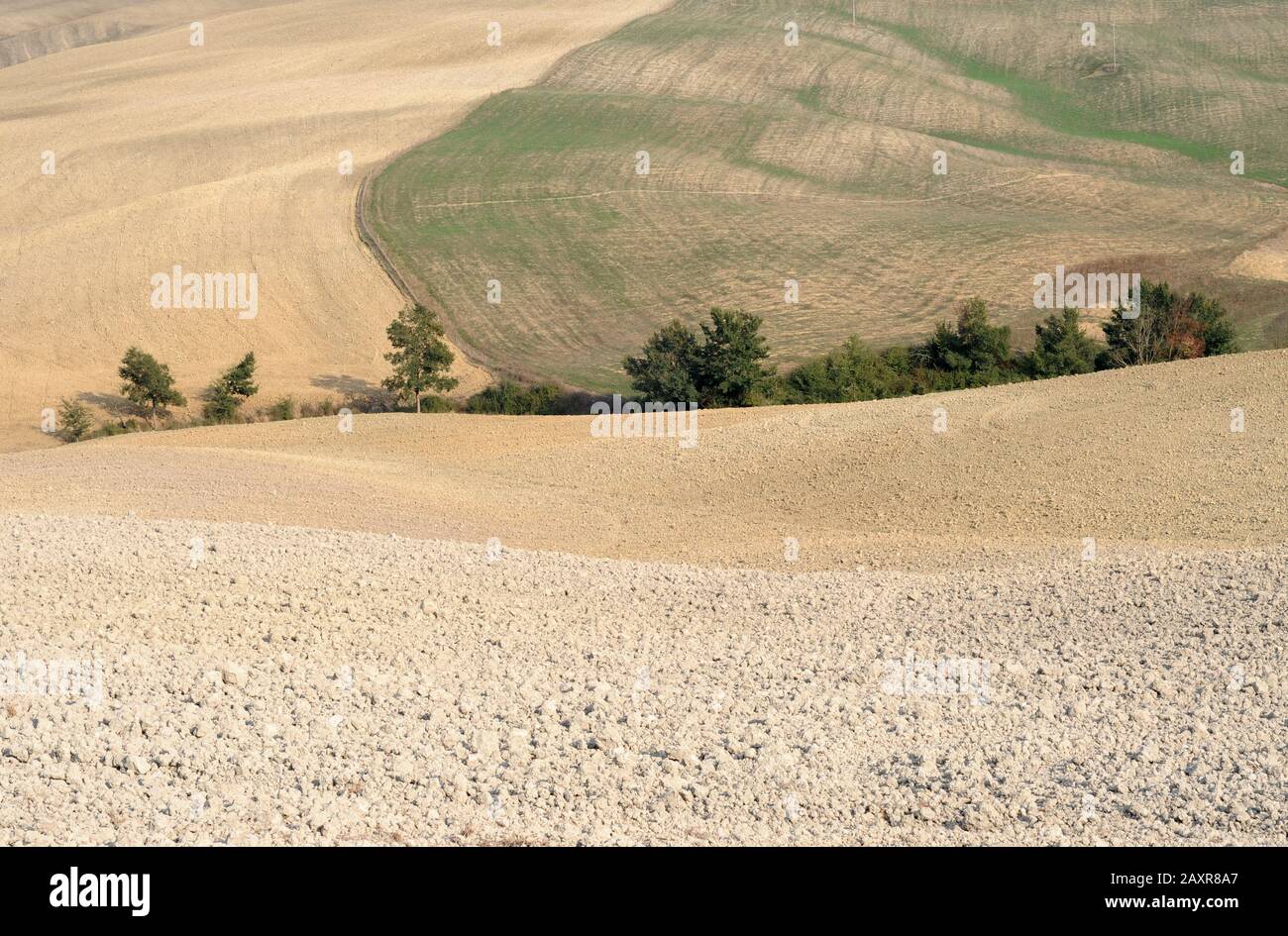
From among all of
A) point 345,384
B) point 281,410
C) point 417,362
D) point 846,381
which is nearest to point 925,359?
point 846,381

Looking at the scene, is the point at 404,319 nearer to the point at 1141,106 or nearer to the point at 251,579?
the point at 251,579

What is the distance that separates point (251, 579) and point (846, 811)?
653cm

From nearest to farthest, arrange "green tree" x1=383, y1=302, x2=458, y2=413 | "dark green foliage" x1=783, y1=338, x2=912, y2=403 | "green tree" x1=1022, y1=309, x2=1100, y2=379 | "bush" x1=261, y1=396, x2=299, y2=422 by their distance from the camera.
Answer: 1. "dark green foliage" x1=783, y1=338, x2=912, y2=403
2. "green tree" x1=1022, y1=309, x2=1100, y2=379
3. "bush" x1=261, y1=396, x2=299, y2=422
4. "green tree" x1=383, y1=302, x2=458, y2=413

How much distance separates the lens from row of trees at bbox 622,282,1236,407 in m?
36.4

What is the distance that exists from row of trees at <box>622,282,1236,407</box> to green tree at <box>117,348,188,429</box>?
16.1 m

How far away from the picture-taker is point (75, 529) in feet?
46.5

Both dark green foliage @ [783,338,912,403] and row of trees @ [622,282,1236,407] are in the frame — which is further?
row of trees @ [622,282,1236,407]

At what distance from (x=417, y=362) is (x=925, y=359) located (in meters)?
16.6

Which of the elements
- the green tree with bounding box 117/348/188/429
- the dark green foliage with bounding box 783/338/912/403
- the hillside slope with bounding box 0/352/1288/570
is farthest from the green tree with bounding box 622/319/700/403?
the green tree with bounding box 117/348/188/429

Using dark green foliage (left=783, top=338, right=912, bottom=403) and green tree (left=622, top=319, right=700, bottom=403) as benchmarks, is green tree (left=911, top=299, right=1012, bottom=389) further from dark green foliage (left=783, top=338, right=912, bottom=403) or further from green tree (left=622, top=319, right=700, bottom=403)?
green tree (left=622, top=319, right=700, bottom=403)

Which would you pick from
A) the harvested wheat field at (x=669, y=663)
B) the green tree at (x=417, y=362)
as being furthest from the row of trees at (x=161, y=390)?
the harvested wheat field at (x=669, y=663)

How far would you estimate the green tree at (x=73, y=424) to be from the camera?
40844mm

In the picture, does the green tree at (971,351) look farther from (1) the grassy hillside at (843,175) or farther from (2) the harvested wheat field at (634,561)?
(1) the grassy hillside at (843,175)
